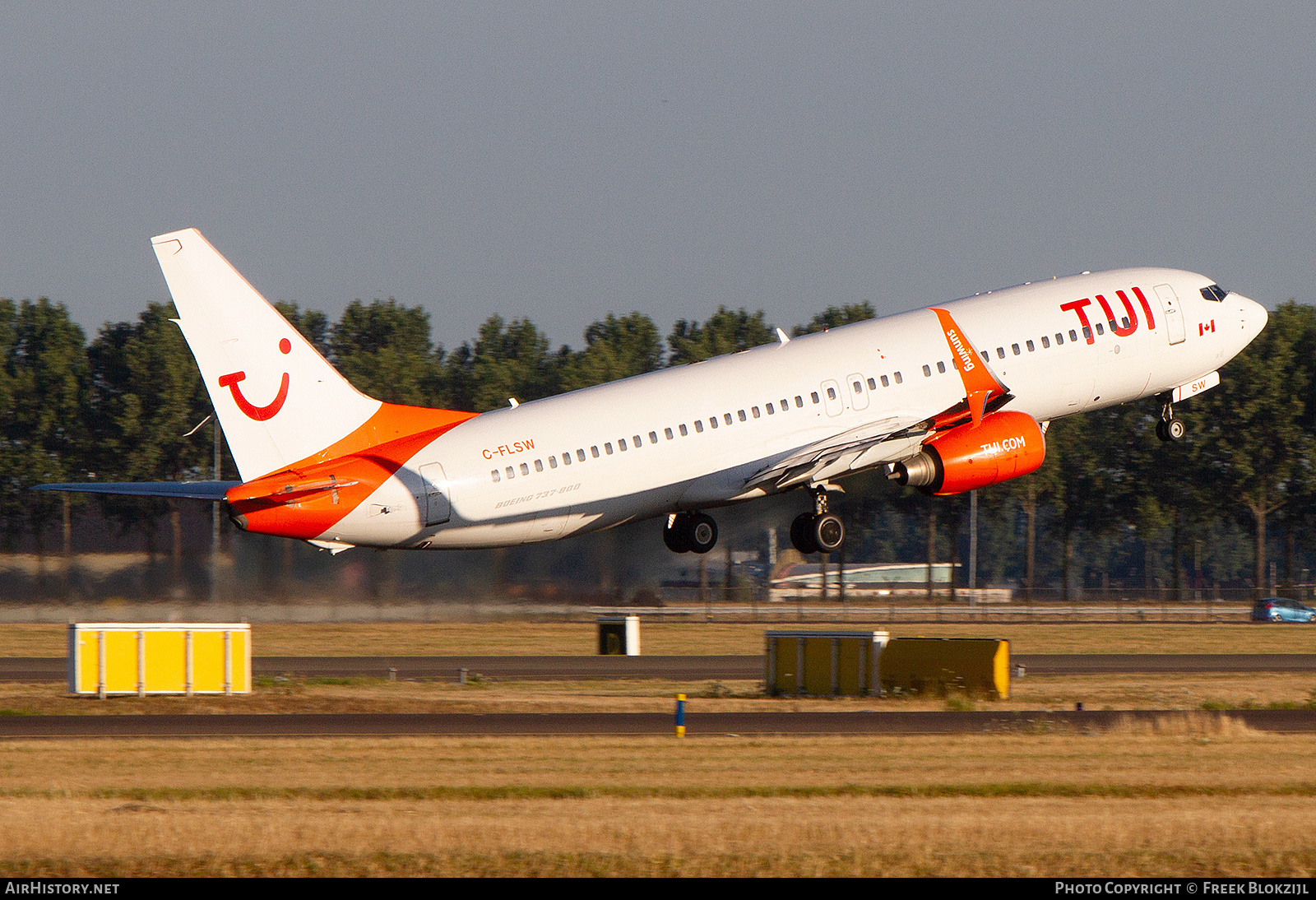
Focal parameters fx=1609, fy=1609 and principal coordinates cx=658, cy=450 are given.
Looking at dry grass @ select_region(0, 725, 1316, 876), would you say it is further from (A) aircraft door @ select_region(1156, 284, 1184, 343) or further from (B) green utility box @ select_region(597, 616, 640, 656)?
(B) green utility box @ select_region(597, 616, 640, 656)

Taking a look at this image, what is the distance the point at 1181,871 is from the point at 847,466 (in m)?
25.1

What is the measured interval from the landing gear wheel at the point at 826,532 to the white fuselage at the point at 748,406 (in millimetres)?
2129

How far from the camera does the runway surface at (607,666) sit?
171ft

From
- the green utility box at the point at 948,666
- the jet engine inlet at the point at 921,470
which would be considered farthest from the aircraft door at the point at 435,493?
the green utility box at the point at 948,666

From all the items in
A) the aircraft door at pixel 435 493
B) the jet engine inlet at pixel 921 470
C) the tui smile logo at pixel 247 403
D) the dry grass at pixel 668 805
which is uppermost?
the tui smile logo at pixel 247 403

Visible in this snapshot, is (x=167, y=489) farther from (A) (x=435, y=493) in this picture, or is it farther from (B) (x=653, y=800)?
(B) (x=653, y=800)

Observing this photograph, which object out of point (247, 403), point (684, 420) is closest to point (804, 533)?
point (684, 420)

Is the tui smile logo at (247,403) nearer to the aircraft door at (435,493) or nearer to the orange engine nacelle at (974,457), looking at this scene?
the aircraft door at (435,493)

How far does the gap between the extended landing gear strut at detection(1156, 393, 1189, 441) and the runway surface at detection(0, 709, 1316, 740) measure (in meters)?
13.2

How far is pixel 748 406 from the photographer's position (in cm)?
4256

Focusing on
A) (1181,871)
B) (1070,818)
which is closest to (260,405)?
(1070,818)

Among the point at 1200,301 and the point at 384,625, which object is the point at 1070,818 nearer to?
the point at 1200,301

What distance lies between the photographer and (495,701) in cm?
4262

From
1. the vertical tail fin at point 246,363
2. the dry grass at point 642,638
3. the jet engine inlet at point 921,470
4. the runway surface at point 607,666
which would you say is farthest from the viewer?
the dry grass at point 642,638
